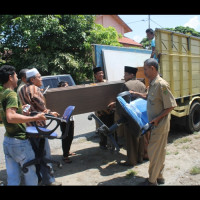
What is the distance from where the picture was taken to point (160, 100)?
10.3ft

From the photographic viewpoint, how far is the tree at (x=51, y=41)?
10.9 meters

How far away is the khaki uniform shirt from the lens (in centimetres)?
308

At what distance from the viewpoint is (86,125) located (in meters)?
7.99

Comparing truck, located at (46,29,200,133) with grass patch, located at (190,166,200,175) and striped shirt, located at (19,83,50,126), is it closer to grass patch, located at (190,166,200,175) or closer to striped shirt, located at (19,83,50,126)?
striped shirt, located at (19,83,50,126)

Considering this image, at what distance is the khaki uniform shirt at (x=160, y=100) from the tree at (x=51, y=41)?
840cm

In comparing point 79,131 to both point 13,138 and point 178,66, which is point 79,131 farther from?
point 13,138

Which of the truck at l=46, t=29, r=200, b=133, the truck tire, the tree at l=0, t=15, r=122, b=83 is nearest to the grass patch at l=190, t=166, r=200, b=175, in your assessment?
the truck at l=46, t=29, r=200, b=133

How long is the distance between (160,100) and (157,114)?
0.20 meters

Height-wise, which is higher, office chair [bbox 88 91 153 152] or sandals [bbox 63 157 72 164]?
office chair [bbox 88 91 153 152]

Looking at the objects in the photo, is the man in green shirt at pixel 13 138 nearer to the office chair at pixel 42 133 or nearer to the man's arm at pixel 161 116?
the office chair at pixel 42 133

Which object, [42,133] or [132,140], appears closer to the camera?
[42,133]

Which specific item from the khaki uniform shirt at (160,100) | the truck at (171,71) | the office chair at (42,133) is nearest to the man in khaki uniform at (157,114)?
the khaki uniform shirt at (160,100)

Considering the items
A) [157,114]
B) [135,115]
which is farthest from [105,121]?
[157,114]

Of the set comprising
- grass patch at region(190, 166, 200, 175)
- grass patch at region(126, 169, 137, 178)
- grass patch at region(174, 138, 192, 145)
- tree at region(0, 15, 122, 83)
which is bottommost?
grass patch at region(126, 169, 137, 178)
